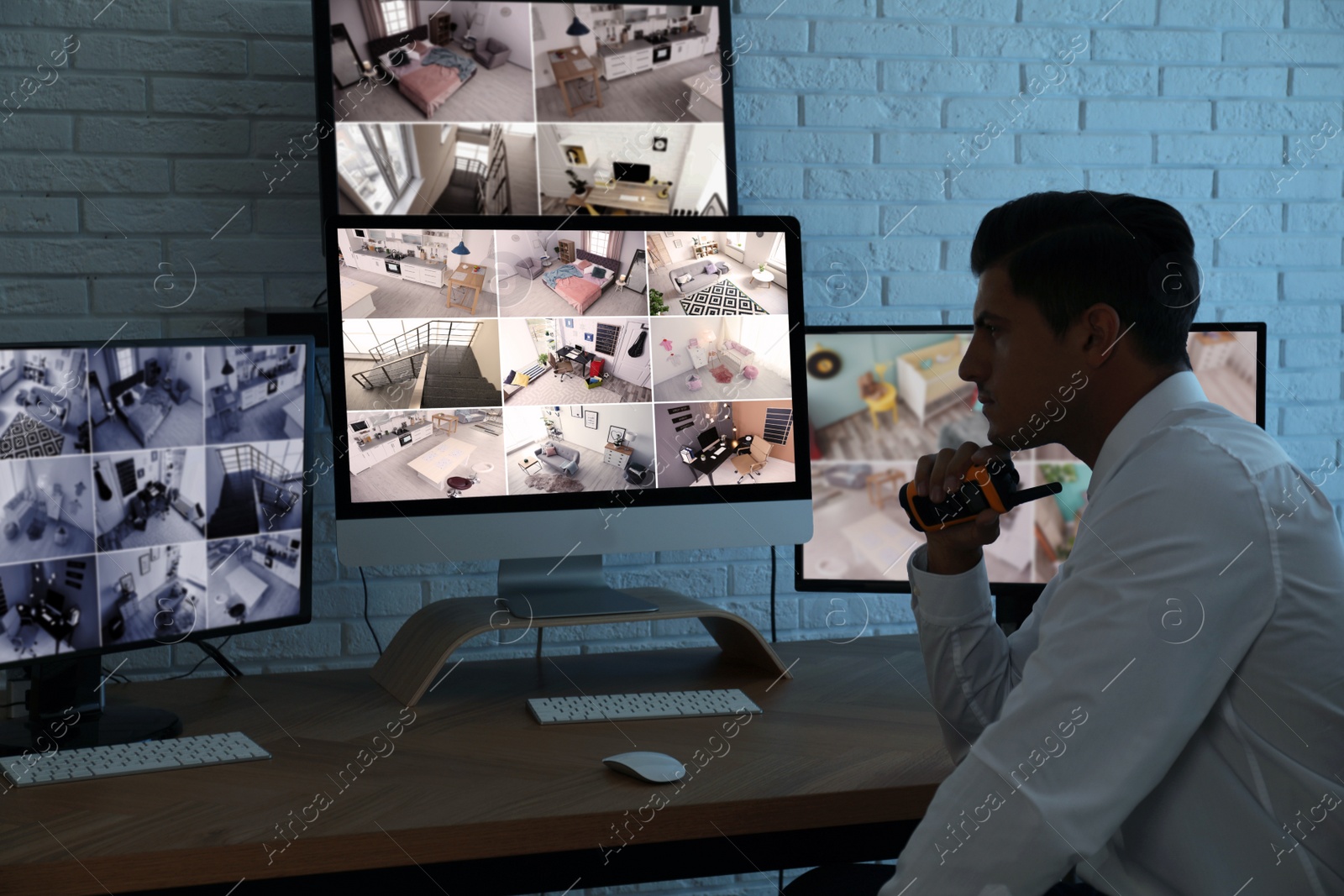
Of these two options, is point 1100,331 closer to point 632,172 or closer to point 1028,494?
point 1028,494

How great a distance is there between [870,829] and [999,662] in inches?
10.4

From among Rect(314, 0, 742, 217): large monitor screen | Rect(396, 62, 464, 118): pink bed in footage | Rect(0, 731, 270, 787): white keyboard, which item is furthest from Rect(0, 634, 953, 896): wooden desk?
Rect(396, 62, 464, 118): pink bed in footage

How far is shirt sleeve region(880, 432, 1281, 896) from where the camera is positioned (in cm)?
87

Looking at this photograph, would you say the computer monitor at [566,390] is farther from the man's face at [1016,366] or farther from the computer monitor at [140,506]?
the man's face at [1016,366]

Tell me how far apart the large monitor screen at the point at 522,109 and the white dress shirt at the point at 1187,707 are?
123cm

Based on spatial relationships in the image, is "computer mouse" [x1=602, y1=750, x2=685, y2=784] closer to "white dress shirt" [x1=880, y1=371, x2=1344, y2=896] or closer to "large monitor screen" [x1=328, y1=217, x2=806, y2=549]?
"white dress shirt" [x1=880, y1=371, x2=1344, y2=896]

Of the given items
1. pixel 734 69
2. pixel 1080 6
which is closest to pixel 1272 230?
pixel 1080 6

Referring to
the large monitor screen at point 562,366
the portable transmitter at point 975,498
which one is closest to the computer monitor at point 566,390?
the large monitor screen at point 562,366

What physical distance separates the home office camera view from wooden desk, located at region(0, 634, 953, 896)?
0.34 m

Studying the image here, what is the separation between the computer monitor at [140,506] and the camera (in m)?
1.26

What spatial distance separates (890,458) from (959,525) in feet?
1.24

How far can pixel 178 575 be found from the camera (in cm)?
139

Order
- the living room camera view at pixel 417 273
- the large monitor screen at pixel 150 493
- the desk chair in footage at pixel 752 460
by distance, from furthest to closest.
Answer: the desk chair in footage at pixel 752 460, the living room camera view at pixel 417 273, the large monitor screen at pixel 150 493

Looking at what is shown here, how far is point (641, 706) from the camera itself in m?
1.43
